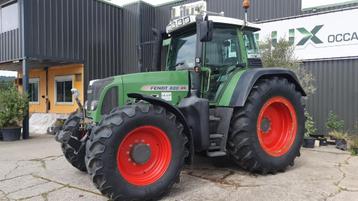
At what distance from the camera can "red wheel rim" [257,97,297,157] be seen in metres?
5.77

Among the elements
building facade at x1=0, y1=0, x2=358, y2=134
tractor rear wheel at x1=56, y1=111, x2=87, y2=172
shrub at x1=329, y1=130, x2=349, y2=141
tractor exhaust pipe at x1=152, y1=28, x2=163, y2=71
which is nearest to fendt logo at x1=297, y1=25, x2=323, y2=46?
building facade at x1=0, y1=0, x2=358, y2=134

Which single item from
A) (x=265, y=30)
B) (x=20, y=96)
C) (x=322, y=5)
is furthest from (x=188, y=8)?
(x=20, y=96)

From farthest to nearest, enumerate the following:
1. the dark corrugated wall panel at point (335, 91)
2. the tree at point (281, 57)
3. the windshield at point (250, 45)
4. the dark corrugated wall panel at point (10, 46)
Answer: the dark corrugated wall panel at point (10, 46) < the dark corrugated wall panel at point (335, 91) < the tree at point (281, 57) < the windshield at point (250, 45)

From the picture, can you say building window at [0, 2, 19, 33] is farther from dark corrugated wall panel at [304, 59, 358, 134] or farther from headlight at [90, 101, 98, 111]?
dark corrugated wall panel at [304, 59, 358, 134]

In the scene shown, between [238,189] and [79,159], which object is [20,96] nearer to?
[79,159]

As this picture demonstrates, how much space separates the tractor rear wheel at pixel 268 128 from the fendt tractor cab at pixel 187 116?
0.02m

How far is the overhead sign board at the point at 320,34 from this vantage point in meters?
9.43

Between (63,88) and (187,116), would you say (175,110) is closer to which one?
(187,116)

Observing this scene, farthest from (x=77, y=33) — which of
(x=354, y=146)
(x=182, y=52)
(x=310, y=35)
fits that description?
(x=354, y=146)

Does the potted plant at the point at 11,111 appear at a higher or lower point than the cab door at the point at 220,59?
lower

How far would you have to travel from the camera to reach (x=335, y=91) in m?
9.88

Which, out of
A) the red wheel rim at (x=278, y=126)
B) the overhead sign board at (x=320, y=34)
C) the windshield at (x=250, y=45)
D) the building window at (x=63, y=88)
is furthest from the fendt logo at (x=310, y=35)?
the building window at (x=63, y=88)

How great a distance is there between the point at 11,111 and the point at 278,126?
8.78 metres

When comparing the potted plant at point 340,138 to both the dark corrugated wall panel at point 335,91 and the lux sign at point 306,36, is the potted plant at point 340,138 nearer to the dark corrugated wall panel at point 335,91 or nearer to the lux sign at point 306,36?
the dark corrugated wall panel at point 335,91
